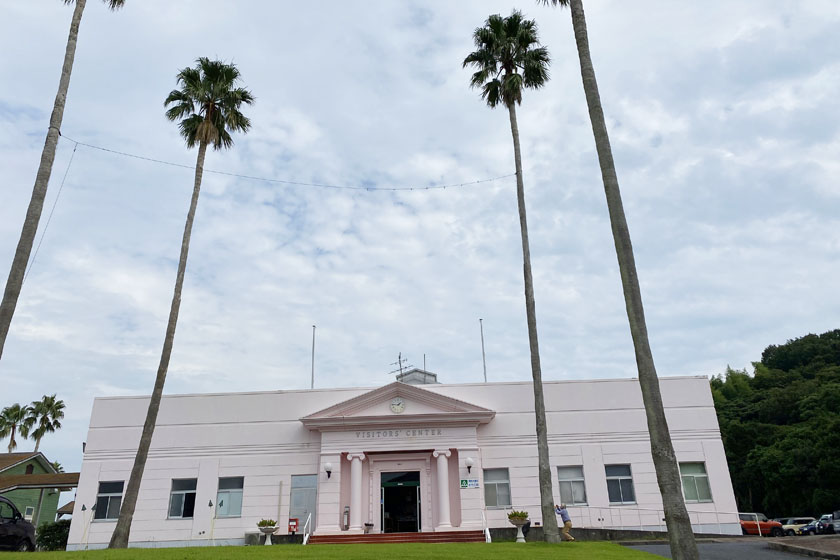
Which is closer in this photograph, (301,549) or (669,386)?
(301,549)

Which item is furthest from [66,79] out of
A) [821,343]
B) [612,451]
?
[821,343]

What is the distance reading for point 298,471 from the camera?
2562 cm

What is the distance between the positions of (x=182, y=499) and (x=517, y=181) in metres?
18.7

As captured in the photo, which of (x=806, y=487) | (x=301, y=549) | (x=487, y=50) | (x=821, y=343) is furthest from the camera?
(x=821, y=343)

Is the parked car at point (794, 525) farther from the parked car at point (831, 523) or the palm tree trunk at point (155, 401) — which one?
the palm tree trunk at point (155, 401)

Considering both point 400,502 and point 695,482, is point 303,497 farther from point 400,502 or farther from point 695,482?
point 695,482

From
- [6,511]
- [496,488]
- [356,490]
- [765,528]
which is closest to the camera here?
[6,511]

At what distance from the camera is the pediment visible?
25.1 meters

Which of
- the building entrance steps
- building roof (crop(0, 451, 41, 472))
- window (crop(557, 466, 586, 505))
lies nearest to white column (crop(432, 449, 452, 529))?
the building entrance steps

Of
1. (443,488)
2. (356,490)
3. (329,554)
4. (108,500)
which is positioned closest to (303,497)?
(356,490)

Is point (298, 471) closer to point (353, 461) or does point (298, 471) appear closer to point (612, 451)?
point (353, 461)

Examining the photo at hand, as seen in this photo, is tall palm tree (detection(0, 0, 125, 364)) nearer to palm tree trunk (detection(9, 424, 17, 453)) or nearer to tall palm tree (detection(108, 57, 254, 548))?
tall palm tree (detection(108, 57, 254, 548))

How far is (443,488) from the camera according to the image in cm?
2434

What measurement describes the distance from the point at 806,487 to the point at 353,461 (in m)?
35.7
